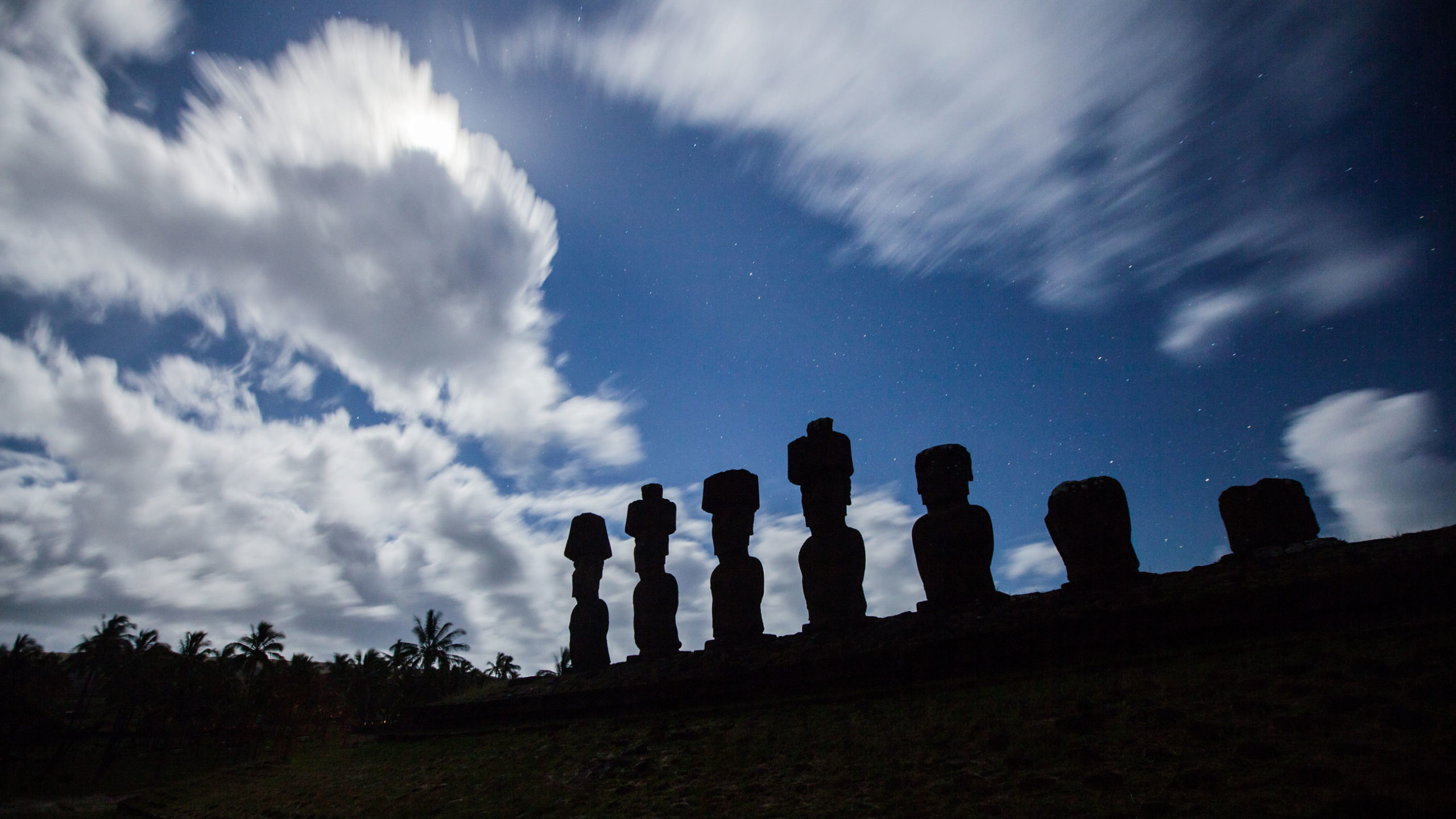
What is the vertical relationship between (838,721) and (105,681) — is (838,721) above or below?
below

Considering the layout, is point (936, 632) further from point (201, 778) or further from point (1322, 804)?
point (201, 778)

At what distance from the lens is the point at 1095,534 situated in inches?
450

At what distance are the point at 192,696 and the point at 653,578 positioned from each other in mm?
43584

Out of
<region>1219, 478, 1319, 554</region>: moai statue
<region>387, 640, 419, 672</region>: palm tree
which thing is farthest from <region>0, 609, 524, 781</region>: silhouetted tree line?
<region>1219, 478, 1319, 554</region>: moai statue

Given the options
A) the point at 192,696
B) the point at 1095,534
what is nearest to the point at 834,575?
the point at 1095,534

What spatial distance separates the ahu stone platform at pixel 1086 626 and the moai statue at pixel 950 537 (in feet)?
1.93

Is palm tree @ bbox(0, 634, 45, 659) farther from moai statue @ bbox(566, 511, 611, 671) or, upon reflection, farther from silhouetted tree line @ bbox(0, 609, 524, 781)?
moai statue @ bbox(566, 511, 611, 671)

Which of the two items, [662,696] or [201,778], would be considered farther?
[201,778]

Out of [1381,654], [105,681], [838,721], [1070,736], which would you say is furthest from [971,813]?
[105,681]

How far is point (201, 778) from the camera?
18484 millimetres

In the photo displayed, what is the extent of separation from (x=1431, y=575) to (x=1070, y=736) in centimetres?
485

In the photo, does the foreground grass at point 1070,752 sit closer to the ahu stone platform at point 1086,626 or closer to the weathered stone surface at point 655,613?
the ahu stone platform at point 1086,626

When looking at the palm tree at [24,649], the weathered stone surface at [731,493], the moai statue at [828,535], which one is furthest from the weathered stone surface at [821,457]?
the palm tree at [24,649]

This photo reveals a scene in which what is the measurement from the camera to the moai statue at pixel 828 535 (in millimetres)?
14422
